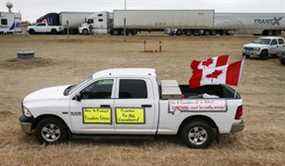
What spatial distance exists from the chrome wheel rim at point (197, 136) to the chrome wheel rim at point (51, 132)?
8.98 ft

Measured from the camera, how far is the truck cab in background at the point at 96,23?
58500mm

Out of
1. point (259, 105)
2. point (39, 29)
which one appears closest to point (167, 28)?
point (39, 29)

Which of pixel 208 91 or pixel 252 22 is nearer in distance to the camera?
pixel 208 91

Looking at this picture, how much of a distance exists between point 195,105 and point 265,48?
19899 millimetres

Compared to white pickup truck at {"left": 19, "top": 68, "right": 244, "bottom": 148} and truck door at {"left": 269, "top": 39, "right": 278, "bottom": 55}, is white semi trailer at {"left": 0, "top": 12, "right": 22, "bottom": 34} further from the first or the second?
white pickup truck at {"left": 19, "top": 68, "right": 244, "bottom": 148}

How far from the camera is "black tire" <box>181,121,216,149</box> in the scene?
24.9 ft

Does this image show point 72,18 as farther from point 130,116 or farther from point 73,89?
point 130,116

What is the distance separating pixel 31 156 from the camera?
7133 mm

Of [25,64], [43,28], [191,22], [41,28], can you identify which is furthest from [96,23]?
[25,64]

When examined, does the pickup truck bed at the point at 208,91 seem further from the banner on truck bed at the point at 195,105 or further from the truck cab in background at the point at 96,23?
the truck cab in background at the point at 96,23

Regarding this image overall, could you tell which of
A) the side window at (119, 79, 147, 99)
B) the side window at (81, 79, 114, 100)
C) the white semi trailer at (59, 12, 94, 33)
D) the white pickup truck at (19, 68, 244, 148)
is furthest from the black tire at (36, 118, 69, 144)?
the white semi trailer at (59, 12, 94, 33)

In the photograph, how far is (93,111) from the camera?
7598 millimetres

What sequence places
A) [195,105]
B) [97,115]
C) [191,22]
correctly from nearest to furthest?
[195,105], [97,115], [191,22]

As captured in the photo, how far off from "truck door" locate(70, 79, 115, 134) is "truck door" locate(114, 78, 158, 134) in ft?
0.53
